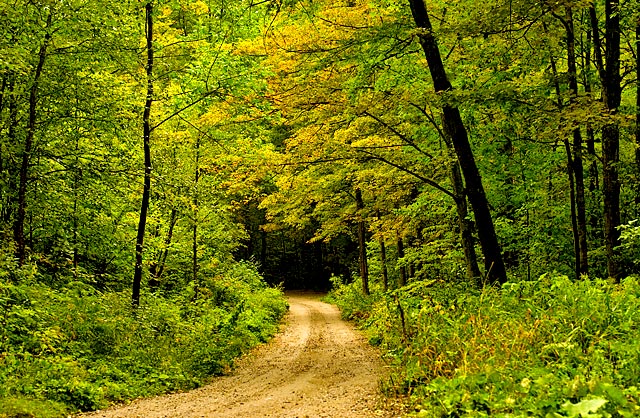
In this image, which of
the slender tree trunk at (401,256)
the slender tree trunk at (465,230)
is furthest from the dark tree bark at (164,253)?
the slender tree trunk at (465,230)

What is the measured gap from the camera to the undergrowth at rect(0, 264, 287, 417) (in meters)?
7.55

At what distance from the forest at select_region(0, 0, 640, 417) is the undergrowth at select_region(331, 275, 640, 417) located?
37 millimetres

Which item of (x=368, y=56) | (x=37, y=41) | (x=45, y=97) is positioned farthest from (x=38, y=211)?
(x=368, y=56)

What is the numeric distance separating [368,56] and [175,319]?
7703mm

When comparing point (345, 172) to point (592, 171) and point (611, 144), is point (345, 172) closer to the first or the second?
point (592, 171)

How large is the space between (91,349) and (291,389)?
12.6 feet

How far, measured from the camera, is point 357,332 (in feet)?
56.9

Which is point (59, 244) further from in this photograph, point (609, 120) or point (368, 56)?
point (609, 120)

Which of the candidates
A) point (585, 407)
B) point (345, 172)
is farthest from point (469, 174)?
point (585, 407)

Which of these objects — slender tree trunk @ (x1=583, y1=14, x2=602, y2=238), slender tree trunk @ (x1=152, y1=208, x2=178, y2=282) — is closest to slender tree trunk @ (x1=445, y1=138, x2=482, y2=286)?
slender tree trunk @ (x1=583, y1=14, x2=602, y2=238)

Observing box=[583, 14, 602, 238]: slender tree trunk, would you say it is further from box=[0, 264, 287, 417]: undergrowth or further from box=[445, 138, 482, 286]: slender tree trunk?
box=[0, 264, 287, 417]: undergrowth

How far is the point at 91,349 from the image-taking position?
31.4 feet

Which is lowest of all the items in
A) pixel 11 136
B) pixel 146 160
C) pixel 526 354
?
pixel 526 354

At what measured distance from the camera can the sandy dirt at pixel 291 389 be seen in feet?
22.9
